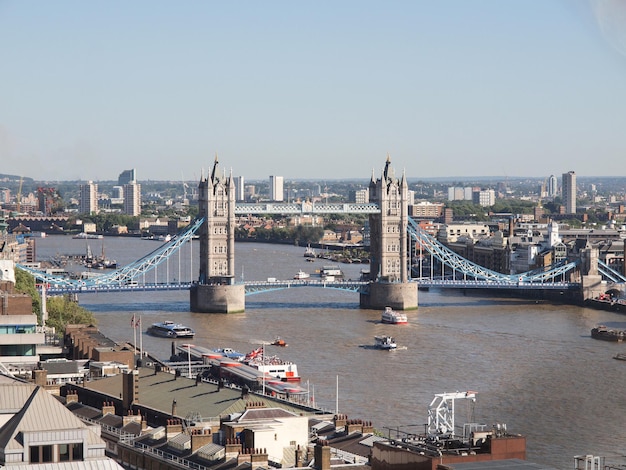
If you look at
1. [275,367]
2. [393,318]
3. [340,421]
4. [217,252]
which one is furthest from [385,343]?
[340,421]

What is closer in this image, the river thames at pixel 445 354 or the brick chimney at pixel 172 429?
the brick chimney at pixel 172 429

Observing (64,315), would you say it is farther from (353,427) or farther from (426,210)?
(426,210)

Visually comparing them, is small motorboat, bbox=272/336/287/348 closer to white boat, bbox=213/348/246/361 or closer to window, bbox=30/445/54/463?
white boat, bbox=213/348/246/361

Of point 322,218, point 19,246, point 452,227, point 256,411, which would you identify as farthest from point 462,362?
point 322,218

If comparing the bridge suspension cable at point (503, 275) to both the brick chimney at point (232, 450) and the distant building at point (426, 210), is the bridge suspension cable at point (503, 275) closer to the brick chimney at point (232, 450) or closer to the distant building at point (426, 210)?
the brick chimney at point (232, 450)

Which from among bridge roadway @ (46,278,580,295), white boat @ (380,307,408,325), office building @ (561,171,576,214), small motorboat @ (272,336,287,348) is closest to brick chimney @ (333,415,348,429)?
small motorboat @ (272,336,287,348)

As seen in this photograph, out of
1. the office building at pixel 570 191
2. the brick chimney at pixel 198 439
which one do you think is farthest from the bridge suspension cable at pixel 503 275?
the office building at pixel 570 191
